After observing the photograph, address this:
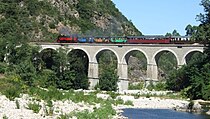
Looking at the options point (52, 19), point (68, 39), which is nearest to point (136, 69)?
point (52, 19)

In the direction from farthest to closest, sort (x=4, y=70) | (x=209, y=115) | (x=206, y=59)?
(x=206, y=59) < (x=4, y=70) < (x=209, y=115)

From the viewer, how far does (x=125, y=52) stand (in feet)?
224

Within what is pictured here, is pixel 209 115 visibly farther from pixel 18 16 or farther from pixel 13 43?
pixel 18 16

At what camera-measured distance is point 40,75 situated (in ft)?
214

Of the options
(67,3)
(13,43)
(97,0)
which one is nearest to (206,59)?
(13,43)

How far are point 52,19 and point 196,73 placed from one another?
52.2 metres

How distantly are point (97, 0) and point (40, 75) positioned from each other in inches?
2663

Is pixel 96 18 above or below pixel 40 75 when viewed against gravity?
above

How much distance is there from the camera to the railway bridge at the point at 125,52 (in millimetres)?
64562

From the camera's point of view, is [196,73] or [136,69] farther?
[136,69]

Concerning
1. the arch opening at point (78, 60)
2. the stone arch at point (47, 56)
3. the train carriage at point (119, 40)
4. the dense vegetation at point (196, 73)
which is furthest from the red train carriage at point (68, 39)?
the dense vegetation at point (196, 73)

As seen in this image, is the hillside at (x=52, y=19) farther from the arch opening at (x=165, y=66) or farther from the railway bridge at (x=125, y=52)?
the railway bridge at (x=125, y=52)

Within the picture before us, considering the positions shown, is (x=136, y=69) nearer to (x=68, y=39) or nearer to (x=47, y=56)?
(x=47, y=56)

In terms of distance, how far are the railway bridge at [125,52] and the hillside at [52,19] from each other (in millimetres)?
18878
